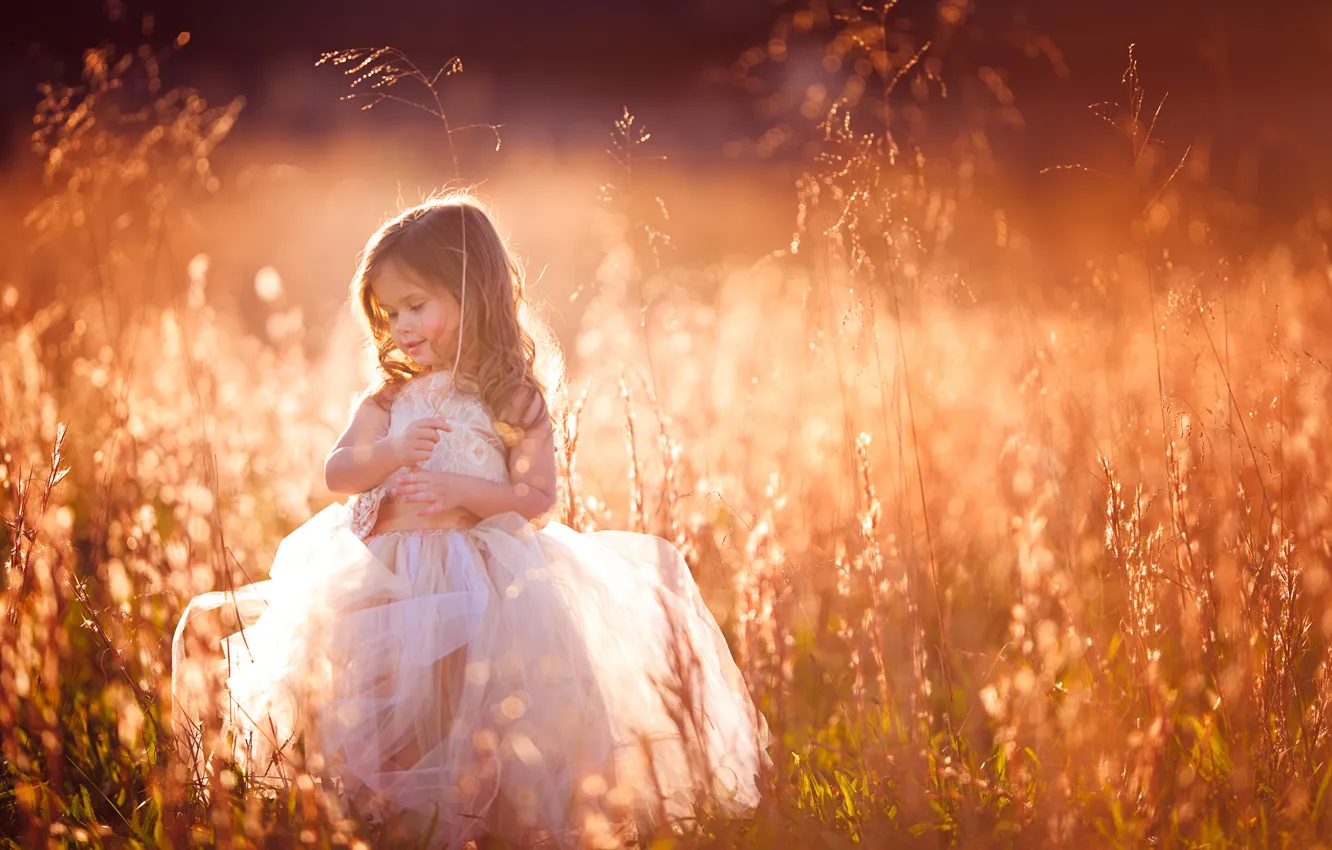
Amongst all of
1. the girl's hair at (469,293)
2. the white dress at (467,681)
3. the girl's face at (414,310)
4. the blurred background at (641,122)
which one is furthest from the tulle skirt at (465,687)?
the blurred background at (641,122)

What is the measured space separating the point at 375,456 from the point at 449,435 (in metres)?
0.18

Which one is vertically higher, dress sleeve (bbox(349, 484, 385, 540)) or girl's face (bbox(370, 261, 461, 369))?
girl's face (bbox(370, 261, 461, 369))

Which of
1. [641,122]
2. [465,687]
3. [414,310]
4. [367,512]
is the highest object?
[641,122]

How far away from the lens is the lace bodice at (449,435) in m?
2.53

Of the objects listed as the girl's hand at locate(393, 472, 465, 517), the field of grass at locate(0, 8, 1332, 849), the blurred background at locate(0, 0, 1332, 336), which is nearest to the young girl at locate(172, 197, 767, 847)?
the girl's hand at locate(393, 472, 465, 517)

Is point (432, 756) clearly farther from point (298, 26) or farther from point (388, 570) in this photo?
point (298, 26)

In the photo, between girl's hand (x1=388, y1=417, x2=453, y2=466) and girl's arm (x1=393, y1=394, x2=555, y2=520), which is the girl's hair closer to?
girl's arm (x1=393, y1=394, x2=555, y2=520)

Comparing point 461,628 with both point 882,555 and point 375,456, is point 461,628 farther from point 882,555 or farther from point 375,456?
point 882,555

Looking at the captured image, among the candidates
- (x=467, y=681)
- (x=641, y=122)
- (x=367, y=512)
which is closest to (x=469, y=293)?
(x=367, y=512)

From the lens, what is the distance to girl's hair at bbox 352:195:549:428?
8.58ft

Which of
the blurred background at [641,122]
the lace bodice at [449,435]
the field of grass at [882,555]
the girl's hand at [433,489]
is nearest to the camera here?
the field of grass at [882,555]

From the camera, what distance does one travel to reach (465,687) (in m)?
2.29

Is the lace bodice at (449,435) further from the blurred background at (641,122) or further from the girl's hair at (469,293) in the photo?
the blurred background at (641,122)

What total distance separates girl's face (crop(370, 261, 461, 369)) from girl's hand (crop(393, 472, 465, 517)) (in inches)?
12.9
